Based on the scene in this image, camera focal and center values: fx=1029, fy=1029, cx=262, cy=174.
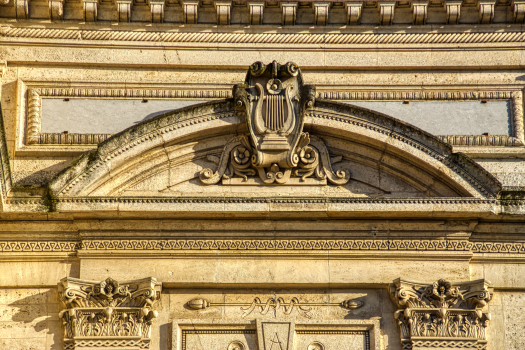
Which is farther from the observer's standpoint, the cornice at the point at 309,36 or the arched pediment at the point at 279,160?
the cornice at the point at 309,36

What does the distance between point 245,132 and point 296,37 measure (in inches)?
71.8

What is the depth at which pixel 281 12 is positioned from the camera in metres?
13.9

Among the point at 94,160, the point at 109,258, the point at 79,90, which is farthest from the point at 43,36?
the point at 109,258

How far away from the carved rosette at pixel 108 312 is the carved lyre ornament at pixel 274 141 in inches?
66.7

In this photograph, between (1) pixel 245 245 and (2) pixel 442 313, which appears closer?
(2) pixel 442 313

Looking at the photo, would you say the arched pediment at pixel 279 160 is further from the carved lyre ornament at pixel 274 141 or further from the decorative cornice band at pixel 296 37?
the decorative cornice band at pixel 296 37

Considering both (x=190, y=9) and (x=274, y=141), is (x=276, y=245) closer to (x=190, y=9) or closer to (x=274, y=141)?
(x=274, y=141)

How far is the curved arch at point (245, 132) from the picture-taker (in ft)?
40.6

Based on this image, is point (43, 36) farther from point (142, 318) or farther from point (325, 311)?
point (325, 311)

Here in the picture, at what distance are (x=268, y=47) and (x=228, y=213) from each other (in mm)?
2681

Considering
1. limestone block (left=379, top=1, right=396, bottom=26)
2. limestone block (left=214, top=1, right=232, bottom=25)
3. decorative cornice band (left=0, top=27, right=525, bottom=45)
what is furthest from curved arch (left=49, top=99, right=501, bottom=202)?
limestone block (left=379, top=1, right=396, bottom=26)

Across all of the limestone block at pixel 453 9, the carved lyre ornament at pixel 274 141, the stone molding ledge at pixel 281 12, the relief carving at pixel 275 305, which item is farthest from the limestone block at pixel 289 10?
the relief carving at pixel 275 305

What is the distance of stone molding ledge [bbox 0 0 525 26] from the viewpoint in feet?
45.1

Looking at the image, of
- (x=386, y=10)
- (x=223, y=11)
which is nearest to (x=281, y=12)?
(x=223, y=11)
